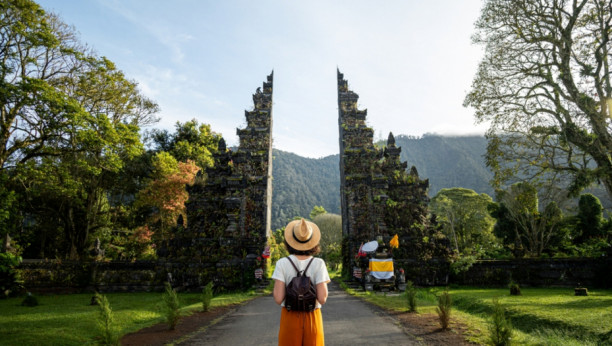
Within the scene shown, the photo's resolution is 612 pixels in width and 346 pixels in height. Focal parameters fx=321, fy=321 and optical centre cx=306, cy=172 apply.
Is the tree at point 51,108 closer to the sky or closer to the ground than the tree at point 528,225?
closer to the sky

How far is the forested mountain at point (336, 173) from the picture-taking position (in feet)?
343

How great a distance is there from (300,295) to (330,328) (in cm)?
540

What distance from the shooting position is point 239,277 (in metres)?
17.9

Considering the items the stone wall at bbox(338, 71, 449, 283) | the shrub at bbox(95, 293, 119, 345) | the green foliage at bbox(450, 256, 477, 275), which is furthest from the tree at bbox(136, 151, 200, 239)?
the shrub at bbox(95, 293, 119, 345)

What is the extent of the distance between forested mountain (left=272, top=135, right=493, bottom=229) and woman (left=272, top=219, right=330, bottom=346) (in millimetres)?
88233

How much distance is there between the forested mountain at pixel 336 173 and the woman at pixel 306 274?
8823cm

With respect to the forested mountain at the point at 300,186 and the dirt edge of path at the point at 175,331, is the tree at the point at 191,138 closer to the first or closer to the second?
the dirt edge of path at the point at 175,331

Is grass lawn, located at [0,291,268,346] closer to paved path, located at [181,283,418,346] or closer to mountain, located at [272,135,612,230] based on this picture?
paved path, located at [181,283,418,346]

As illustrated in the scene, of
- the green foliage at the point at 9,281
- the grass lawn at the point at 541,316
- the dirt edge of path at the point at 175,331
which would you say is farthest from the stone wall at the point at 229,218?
the grass lawn at the point at 541,316

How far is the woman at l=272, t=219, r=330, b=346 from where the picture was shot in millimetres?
3684

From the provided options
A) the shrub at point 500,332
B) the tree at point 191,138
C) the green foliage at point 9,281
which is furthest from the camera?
the tree at point 191,138

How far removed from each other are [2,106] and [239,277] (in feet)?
50.4

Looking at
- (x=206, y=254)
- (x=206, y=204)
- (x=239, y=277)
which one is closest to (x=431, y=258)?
(x=239, y=277)

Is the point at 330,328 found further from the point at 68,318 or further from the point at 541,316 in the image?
the point at 68,318
